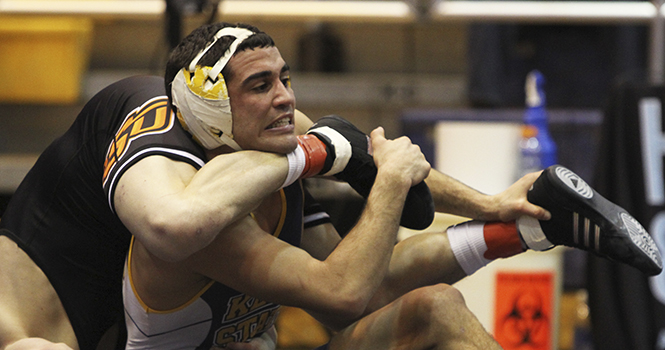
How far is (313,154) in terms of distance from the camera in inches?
57.7

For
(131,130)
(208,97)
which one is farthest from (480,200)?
(131,130)

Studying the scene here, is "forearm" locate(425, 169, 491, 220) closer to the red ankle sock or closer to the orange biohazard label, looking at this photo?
the red ankle sock

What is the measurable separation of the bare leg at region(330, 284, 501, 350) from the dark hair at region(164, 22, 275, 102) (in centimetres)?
64

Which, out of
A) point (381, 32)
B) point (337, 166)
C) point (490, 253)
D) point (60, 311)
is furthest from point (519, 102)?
point (60, 311)

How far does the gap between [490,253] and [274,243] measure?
2.00ft

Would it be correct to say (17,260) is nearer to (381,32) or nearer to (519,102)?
(519,102)

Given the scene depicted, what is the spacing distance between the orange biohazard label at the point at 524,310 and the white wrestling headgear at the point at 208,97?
1.42 meters

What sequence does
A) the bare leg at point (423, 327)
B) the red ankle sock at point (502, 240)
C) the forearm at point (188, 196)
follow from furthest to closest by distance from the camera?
the red ankle sock at point (502, 240) < the bare leg at point (423, 327) < the forearm at point (188, 196)

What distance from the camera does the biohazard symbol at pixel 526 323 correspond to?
2.49m

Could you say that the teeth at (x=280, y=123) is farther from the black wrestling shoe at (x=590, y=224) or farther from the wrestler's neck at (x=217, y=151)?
the black wrestling shoe at (x=590, y=224)

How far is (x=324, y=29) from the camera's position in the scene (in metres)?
4.84

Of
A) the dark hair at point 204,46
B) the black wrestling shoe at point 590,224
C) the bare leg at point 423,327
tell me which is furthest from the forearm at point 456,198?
the dark hair at point 204,46

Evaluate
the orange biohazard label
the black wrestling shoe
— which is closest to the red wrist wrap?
the black wrestling shoe

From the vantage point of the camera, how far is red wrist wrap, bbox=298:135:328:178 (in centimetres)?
146
